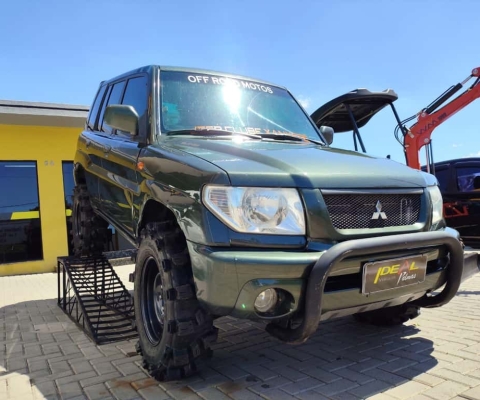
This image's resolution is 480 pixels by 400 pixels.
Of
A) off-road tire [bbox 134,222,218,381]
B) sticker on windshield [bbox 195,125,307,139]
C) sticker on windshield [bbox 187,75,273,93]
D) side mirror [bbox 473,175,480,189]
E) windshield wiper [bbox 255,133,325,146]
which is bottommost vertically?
off-road tire [bbox 134,222,218,381]

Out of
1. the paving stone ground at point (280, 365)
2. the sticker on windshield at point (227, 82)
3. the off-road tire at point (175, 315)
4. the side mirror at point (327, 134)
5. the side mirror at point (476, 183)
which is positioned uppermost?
the sticker on windshield at point (227, 82)

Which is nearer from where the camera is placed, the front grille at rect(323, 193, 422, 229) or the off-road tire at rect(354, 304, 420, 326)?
the front grille at rect(323, 193, 422, 229)

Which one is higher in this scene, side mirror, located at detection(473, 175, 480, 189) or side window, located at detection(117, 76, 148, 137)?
side window, located at detection(117, 76, 148, 137)

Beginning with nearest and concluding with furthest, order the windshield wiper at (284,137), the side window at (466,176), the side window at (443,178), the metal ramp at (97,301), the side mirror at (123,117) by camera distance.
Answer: the side mirror at (123,117) < the windshield wiper at (284,137) < the metal ramp at (97,301) < the side window at (466,176) < the side window at (443,178)

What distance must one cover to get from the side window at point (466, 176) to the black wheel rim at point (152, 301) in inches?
260

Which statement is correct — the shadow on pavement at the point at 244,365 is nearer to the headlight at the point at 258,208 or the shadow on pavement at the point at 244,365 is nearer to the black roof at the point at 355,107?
the headlight at the point at 258,208

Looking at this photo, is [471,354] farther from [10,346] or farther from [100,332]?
[10,346]

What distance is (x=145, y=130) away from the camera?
3.29 metres

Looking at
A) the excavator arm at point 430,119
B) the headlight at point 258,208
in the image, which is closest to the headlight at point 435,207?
the headlight at point 258,208

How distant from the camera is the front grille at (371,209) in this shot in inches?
96.5

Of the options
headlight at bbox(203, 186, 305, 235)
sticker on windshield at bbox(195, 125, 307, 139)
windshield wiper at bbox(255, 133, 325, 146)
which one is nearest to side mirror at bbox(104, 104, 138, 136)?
sticker on windshield at bbox(195, 125, 307, 139)

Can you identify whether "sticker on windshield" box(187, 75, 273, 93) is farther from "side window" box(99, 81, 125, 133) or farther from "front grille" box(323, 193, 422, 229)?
"front grille" box(323, 193, 422, 229)

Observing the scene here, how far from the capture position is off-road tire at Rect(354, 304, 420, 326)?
3.62 metres

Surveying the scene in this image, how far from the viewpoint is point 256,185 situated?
2320 mm
